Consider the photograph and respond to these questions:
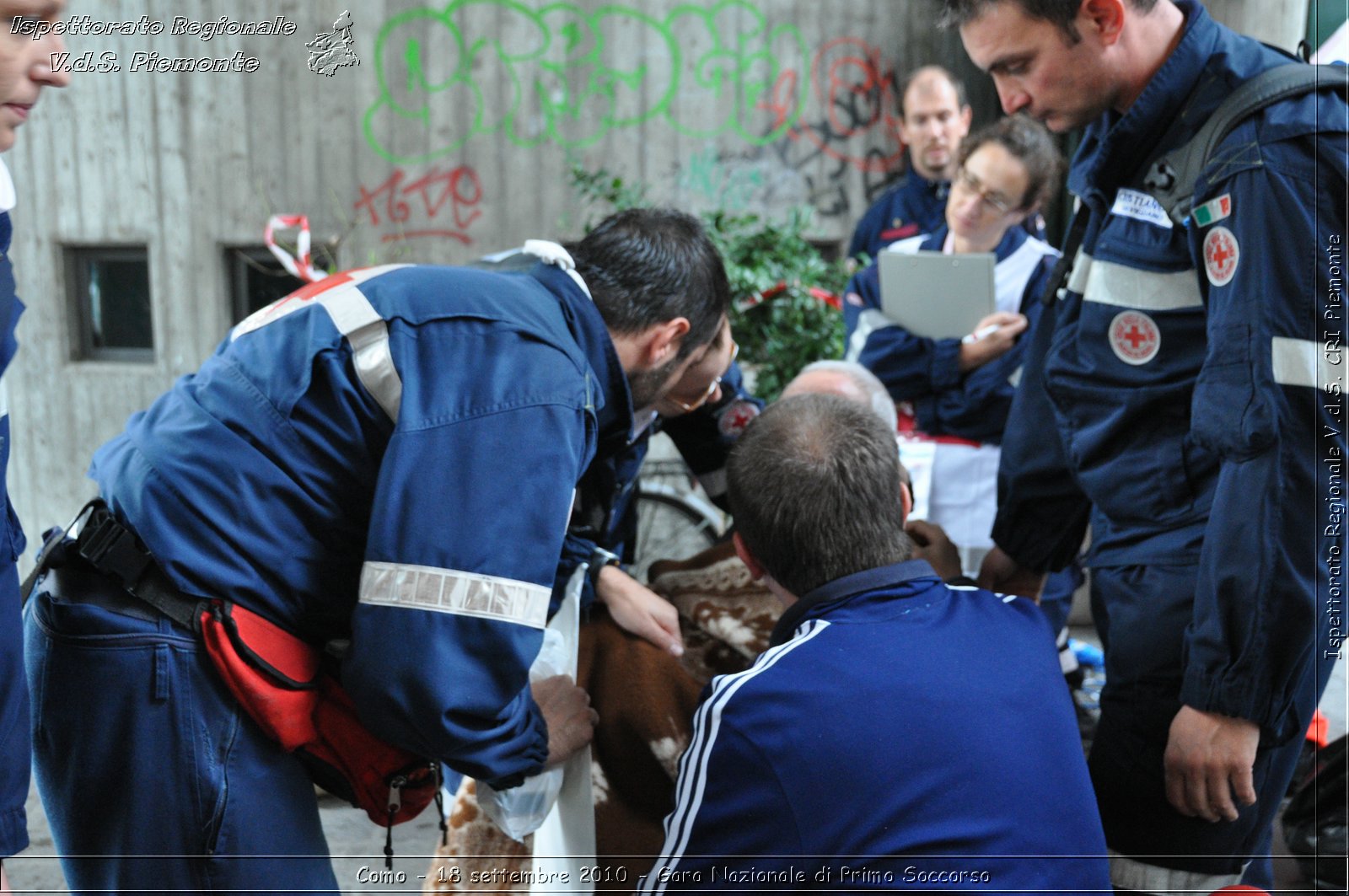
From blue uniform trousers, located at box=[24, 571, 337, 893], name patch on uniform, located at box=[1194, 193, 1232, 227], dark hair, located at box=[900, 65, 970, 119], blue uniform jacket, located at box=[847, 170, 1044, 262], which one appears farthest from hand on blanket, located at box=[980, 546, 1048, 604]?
dark hair, located at box=[900, 65, 970, 119]

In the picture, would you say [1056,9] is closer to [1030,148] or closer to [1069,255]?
[1069,255]

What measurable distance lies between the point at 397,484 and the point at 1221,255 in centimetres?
118

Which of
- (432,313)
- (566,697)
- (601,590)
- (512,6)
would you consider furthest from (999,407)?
(512,6)

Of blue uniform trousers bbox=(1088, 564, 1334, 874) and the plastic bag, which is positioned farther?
the plastic bag

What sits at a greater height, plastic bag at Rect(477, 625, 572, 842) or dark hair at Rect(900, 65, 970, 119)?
dark hair at Rect(900, 65, 970, 119)

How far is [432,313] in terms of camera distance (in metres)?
1.56

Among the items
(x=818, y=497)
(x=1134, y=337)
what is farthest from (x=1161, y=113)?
(x=818, y=497)

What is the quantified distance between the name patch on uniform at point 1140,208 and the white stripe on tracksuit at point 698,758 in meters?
0.84

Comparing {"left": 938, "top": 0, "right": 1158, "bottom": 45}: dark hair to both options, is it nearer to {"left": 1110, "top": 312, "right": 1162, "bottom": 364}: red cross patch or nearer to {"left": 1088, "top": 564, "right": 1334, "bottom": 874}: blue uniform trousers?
{"left": 1110, "top": 312, "right": 1162, "bottom": 364}: red cross patch

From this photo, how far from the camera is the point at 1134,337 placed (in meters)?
1.73

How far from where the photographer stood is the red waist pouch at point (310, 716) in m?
1.54

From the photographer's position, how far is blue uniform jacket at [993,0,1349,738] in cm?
146

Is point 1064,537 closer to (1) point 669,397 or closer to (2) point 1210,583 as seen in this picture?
(2) point 1210,583

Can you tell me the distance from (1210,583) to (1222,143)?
627 millimetres
